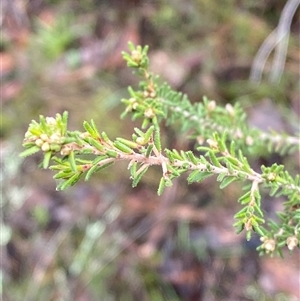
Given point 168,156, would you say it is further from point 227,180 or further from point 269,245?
point 269,245

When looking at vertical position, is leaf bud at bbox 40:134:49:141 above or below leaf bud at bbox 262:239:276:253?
above

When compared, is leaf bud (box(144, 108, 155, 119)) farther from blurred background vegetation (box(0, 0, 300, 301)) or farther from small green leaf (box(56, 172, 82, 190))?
blurred background vegetation (box(0, 0, 300, 301))

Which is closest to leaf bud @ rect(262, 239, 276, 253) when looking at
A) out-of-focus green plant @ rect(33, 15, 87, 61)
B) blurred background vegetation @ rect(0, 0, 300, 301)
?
blurred background vegetation @ rect(0, 0, 300, 301)

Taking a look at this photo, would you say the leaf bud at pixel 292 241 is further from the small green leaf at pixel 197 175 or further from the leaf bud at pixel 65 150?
the leaf bud at pixel 65 150

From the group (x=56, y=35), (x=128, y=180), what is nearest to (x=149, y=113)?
(x=128, y=180)

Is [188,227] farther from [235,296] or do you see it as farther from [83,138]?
[83,138]

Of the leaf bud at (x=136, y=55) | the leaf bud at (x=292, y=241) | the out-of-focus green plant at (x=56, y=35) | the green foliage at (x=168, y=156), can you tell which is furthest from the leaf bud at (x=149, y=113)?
the out-of-focus green plant at (x=56, y=35)

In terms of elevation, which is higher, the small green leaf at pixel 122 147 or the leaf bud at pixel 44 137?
the leaf bud at pixel 44 137
